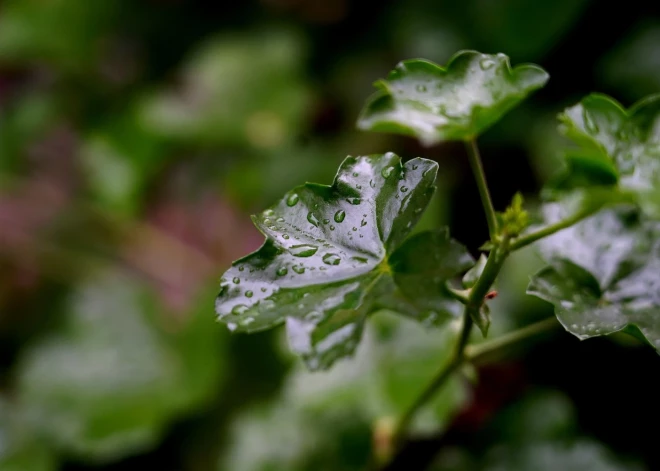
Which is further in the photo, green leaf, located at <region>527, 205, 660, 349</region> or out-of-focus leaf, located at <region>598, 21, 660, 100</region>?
out-of-focus leaf, located at <region>598, 21, 660, 100</region>

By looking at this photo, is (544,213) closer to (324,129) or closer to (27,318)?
(324,129)

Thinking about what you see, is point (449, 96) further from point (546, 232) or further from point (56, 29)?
point (56, 29)

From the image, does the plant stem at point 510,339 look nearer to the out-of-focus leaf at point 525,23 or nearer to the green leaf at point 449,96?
the green leaf at point 449,96

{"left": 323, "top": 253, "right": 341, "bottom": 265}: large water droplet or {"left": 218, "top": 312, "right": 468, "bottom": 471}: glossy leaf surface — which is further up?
{"left": 323, "top": 253, "right": 341, "bottom": 265}: large water droplet

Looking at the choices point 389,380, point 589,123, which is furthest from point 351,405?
point 589,123

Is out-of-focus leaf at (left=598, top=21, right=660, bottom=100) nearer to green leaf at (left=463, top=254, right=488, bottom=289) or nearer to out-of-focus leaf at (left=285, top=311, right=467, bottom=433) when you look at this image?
out-of-focus leaf at (left=285, top=311, right=467, bottom=433)

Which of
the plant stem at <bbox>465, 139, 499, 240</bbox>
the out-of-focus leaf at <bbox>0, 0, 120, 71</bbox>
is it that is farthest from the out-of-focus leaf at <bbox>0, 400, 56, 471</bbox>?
the out-of-focus leaf at <bbox>0, 0, 120, 71</bbox>
